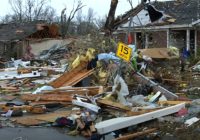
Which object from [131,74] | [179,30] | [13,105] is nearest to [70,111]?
[13,105]

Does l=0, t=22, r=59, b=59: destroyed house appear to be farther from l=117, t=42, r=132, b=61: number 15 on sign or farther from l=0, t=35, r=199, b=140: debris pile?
l=117, t=42, r=132, b=61: number 15 on sign

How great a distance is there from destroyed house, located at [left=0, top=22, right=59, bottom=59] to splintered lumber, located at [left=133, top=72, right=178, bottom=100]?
2586 cm

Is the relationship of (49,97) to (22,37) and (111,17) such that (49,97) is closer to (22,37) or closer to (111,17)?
(111,17)

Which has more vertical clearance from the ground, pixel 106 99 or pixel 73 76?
pixel 73 76

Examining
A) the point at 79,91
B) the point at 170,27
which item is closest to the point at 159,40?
the point at 170,27

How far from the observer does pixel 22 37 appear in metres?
40.9

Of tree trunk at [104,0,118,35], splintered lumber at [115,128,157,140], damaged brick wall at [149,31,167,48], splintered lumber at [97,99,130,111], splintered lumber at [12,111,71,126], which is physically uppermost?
tree trunk at [104,0,118,35]

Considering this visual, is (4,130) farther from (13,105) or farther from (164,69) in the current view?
(164,69)

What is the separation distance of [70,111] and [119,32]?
23000mm

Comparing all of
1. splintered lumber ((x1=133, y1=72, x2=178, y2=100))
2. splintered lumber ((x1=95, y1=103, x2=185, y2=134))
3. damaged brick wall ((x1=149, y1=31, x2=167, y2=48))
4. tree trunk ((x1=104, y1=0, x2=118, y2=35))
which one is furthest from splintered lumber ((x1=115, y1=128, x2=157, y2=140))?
damaged brick wall ((x1=149, y1=31, x2=167, y2=48))

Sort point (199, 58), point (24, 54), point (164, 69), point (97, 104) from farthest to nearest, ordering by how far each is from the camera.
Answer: point (24, 54), point (199, 58), point (164, 69), point (97, 104)

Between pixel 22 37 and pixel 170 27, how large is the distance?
1661 centimetres

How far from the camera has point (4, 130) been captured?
366 inches

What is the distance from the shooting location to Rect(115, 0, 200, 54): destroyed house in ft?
96.5
